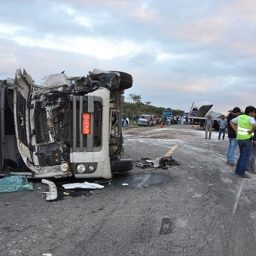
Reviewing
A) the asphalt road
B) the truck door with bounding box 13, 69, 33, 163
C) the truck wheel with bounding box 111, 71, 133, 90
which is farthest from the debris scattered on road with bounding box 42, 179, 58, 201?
the truck wheel with bounding box 111, 71, 133, 90

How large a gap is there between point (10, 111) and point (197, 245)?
4.63m

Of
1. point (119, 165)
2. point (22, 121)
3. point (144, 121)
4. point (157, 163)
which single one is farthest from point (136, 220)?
point (144, 121)

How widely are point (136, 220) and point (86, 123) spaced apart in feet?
8.27

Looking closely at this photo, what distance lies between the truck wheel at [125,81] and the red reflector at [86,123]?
3.87ft

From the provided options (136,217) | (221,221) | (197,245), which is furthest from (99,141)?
(197,245)

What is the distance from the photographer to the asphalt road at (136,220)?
5.09 meters

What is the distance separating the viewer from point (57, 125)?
848cm

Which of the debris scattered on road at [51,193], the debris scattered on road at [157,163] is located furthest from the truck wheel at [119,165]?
the debris scattered on road at [157,163]

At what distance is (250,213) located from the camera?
6.80 m

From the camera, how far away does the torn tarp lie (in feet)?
26.3

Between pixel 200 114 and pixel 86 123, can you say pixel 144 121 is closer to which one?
pixel 200 114

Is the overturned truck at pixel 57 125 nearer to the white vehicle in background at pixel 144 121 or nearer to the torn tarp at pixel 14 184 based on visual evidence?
the torn tarp at pixel 14 184

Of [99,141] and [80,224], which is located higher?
[99,141]

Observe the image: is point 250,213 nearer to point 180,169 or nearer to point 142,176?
point 142,176
